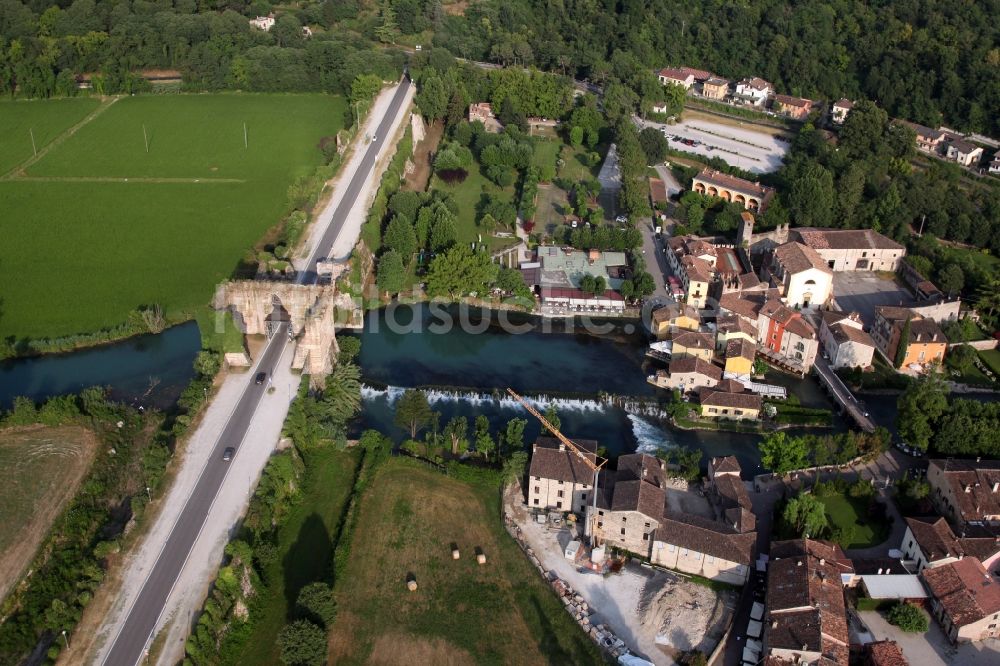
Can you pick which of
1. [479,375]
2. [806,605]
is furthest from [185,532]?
[806,605]

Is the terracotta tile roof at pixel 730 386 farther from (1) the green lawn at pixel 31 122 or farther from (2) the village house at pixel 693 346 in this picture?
(1) the green lawn at pixel 31 122

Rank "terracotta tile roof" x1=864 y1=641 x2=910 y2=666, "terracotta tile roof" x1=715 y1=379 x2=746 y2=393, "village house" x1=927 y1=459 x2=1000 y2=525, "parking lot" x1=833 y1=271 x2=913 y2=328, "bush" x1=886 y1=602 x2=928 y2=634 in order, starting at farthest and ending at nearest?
"parking lot" x1=833 y1=271 x2=913 y2=328 < "terracotta tile roof" x1=715 y1=379 x2=746 y2=393 < "village house" x1=927 y1=459 x2=1000 y2=525 < "bush" x1=886 y1=602 x2=928 y2=634 < "terracotta tile roof" x1=864 y1=641 x2=910 y2=666

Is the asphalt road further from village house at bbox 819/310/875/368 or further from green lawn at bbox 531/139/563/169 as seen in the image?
village house at bbox 819/310/875/368

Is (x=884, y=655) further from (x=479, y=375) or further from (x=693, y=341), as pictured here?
(x=479, y=375)

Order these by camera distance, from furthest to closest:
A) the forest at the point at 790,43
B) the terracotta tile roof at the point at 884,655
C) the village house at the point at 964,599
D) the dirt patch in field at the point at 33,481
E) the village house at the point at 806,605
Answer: the forest at the point at 790,43 < the dirt patch in field at the point at 33,481 < the village house at the point at 964,599 < the terracotta tile roof at the point at 884,655 < the village house at the point at 806,605

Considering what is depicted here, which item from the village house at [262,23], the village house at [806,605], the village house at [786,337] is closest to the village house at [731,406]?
the village house at [786,337]

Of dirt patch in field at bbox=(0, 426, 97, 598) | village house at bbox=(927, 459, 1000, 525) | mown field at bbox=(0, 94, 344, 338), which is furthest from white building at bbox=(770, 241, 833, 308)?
dirt patch in field at bbox=(0, 426, 97, 598)
